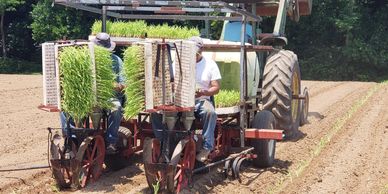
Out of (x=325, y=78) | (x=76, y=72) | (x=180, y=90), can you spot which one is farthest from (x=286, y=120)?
(x=325, y=78)

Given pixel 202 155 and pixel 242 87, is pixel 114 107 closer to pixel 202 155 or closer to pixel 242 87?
pixel 202 155

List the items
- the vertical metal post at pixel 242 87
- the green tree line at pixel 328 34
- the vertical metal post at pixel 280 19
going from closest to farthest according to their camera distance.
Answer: the vertical metal post at pixel 242 87 → the vertical metal post at pixel 280 19 → the green tree line at pixel 328 34

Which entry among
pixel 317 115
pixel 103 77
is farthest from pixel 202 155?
pixel 317 115

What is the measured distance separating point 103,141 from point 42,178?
938 millimetres

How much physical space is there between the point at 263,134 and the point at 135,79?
6.51 feet

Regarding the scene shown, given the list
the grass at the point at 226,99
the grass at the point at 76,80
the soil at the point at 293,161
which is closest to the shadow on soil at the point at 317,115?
the soil at the point at 293,161

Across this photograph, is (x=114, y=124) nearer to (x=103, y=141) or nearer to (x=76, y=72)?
(x=103, y=141)

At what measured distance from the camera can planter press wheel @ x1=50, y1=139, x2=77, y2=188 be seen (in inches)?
263

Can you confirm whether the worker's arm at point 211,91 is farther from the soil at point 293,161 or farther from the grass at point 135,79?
the soil at point 293,161

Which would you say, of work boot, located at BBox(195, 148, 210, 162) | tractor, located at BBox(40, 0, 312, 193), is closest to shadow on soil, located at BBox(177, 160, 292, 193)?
tractor, located at BBox(40, 0, 312, 193)

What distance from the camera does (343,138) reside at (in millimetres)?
10164

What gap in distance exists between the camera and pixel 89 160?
6.99 metres

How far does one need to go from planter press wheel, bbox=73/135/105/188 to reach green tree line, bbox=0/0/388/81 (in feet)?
55.8

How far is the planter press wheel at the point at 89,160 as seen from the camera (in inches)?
265
